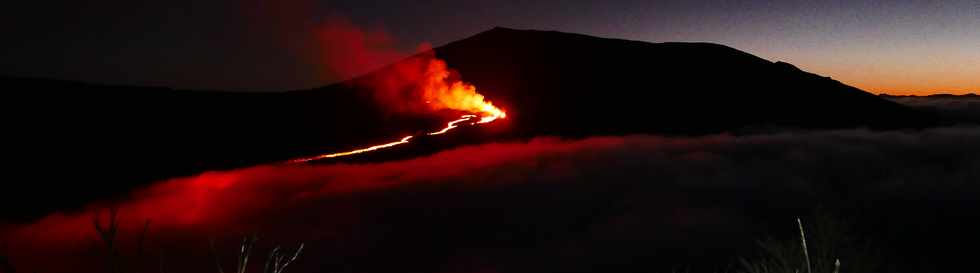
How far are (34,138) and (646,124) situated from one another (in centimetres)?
8245

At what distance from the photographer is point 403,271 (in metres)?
49.4

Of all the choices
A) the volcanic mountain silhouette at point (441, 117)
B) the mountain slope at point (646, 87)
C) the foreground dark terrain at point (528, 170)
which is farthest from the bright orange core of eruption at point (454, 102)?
the mountain slope at point (646, 87)

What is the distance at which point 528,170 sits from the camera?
269 feet

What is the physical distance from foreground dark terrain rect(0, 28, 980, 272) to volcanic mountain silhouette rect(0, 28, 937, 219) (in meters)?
0.32

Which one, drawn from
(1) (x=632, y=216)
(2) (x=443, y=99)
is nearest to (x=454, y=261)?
(2) (x=443, y=99)

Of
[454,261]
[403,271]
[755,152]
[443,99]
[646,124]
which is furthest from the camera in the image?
[755,152]

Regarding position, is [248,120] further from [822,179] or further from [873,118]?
[873,118]

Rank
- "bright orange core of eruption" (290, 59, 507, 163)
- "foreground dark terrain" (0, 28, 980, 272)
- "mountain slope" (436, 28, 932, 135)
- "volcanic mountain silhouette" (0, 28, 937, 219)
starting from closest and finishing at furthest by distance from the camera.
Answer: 1. "foreground dark terrain" (0, 28, 980, 272)
2. "volcanic mountain silhouette" (0, 28, 937, 219)
3. "bright orange core of eruption" (290, 59, 507, 163)
4. "mountain slope" (436, 28, 932, 135)

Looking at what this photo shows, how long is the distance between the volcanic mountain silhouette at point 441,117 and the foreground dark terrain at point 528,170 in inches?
12.6

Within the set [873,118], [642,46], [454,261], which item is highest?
[642,46]

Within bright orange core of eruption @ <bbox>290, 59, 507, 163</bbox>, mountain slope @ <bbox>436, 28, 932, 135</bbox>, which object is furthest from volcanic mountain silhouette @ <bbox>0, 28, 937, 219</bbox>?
bright orange core of eruption @ <bbox>290, 59, 507, 163</bbox>

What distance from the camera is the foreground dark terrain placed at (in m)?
43.7

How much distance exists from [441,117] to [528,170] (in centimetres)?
2371

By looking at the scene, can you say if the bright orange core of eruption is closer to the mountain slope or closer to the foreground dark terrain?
the foreground dark terrain
